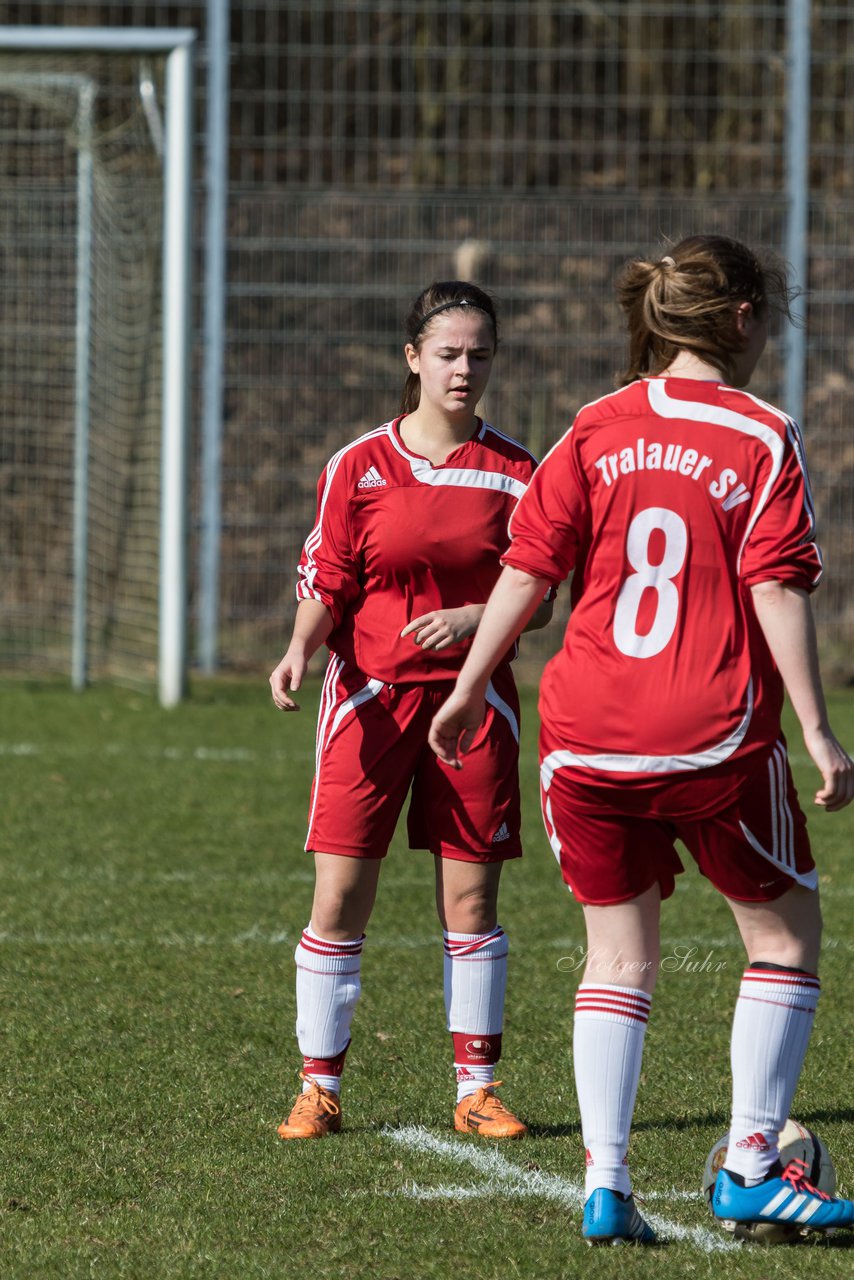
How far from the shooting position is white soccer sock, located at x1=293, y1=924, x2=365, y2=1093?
4004 mm

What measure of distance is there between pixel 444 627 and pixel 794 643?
101 cm

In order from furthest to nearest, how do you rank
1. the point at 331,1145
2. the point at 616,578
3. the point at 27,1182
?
the point at 331,1145 → the point at 27,1182 → the point at 616,578

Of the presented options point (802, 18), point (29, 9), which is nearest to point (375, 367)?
point (802, 18)

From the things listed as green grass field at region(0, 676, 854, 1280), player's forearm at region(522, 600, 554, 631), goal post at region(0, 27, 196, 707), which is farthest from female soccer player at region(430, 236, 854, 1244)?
goal post at region(0, 27, 196, 707)

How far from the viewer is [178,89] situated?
1095 centimetres

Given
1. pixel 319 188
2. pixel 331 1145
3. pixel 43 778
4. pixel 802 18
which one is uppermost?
pixel 802 18

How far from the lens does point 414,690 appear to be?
4.00 metres

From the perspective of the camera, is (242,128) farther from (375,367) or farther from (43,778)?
(43,778)

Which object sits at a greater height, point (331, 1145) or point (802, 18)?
point (802, 18)

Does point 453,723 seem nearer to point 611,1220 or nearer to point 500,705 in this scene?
point 500,705

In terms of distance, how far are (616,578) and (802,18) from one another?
10605mm

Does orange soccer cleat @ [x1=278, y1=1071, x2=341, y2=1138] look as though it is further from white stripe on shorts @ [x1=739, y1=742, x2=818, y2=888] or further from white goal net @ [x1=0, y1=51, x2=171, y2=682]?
white goal net @ [x1=0, y1=51, x2=171, y2=682]

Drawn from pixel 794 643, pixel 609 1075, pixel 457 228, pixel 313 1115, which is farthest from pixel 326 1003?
pixel 457 228

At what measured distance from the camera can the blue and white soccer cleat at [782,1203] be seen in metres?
3.21
